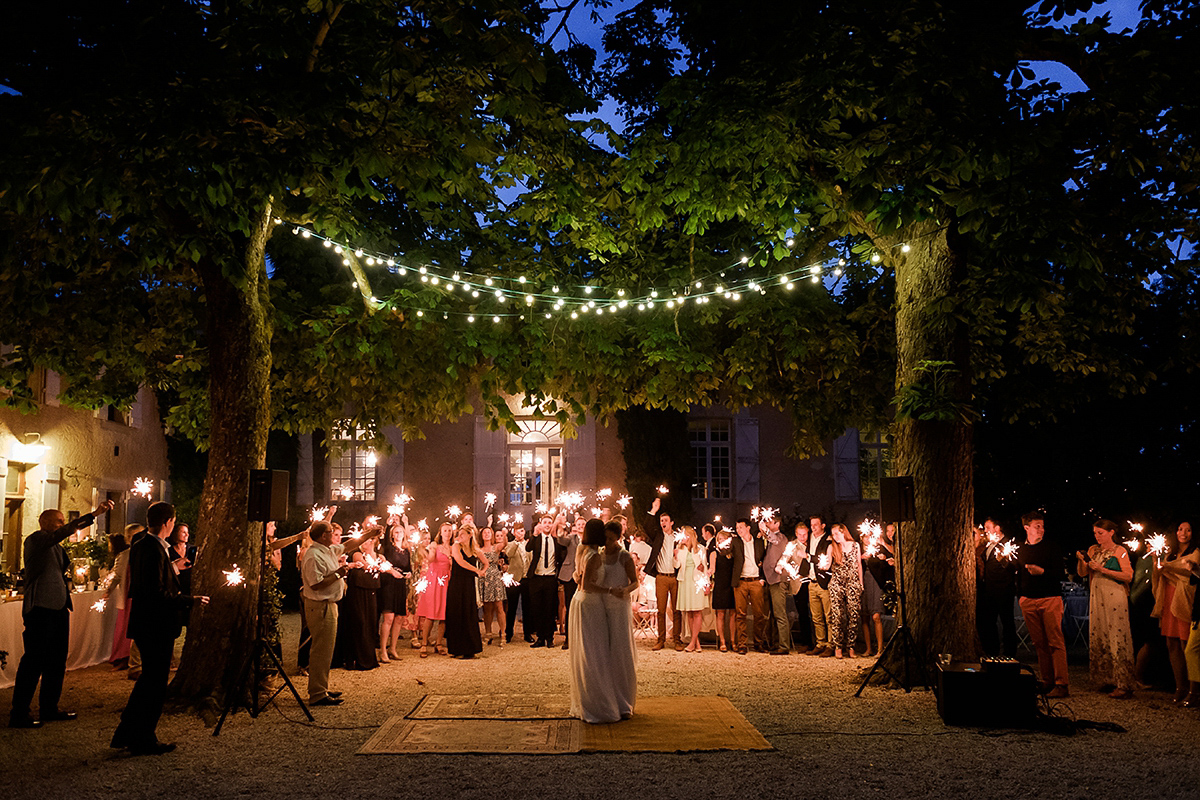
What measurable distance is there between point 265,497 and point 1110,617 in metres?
8.57

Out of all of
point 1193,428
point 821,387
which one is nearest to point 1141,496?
point 1193,428

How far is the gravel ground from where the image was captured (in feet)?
19.2

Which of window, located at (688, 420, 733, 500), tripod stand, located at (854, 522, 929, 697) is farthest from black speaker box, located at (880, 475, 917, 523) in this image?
window, located at (688, 420, 733, 500)

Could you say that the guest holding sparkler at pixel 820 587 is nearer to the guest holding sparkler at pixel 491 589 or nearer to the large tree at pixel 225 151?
the guest holding sparkler at pixel 491 589

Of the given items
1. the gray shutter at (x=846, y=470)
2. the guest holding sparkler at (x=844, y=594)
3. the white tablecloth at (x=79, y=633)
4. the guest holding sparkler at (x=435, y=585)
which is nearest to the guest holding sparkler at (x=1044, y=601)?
the guest holding sparkler at (x=844, y=594)

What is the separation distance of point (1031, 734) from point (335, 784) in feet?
18.0

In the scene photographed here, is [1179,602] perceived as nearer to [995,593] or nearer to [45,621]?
[995,593]

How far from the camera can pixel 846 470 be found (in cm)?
2308

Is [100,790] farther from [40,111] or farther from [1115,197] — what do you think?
[1115,197]

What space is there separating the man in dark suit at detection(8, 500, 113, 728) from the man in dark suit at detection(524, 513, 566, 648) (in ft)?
22.6

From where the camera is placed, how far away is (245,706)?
8469mm

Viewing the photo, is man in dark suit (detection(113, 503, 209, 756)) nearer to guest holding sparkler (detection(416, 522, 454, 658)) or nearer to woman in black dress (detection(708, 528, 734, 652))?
guest holding sparkler (detection(416, 522, 454, 658))

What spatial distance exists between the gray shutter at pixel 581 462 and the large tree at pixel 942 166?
36.9 ft

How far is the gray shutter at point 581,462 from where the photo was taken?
22250 mm
